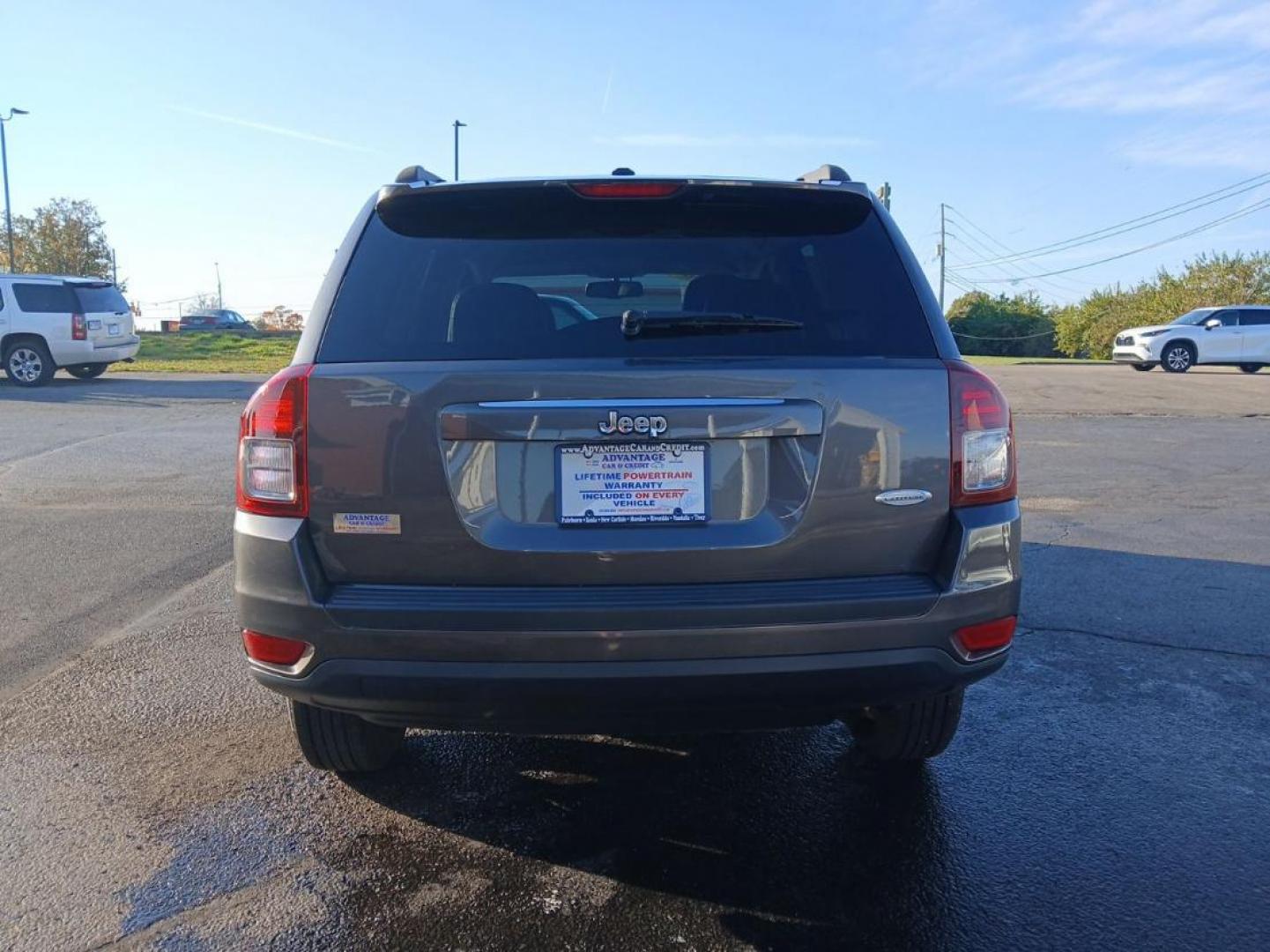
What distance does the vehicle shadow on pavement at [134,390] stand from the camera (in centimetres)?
1605

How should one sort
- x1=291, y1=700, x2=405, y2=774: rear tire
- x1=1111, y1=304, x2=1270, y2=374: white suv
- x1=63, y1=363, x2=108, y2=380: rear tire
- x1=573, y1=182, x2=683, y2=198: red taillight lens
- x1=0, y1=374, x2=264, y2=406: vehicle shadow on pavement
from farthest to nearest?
1. x1=1111, y1=304, x2=1270, y2=374: white suv
2. x1=63, y1=363, x2=108, y2=380: rear tire
3. x1=0, y1=374, x2=264, y2=406: vehicle shadow on pavement
4. x1=291, y1=700, x2=405, y2=774: rear tire
5. x1=573, y1=182, x2=683, y2=198: red taillight lens

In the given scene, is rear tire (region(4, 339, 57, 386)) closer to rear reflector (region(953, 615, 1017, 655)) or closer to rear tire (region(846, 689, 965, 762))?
rear tire (region(846, 689, 965, 762))

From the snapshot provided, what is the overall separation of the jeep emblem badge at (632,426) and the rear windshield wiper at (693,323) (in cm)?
26

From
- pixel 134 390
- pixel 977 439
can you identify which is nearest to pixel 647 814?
pixel 977 439

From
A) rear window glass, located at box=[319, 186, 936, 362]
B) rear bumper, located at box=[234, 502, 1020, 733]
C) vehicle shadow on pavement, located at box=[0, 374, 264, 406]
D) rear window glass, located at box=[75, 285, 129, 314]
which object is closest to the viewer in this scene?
rear bumper, located at box=[234, 502, 1020, 733]

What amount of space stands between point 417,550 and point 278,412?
1.68 feet

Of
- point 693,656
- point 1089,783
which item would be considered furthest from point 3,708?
point 1089,783

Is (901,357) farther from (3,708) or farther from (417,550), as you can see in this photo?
(3,708)

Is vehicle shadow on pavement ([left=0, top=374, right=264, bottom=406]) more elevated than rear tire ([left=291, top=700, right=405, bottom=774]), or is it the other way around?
rear tire ([left=291, top=700, right=405, bottom=774])

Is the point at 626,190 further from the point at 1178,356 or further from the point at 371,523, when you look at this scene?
the point at 1178,356

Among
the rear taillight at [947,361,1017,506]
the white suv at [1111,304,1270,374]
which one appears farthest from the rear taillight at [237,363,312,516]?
the white suv at [1111,304,1270,374]

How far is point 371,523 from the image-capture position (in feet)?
8.48

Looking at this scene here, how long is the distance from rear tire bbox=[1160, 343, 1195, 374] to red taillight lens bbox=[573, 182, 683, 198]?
25.7 m

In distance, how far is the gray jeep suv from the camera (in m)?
2.54
